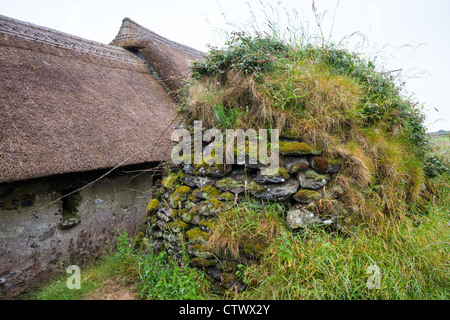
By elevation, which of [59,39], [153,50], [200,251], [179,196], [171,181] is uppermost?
[153,50]

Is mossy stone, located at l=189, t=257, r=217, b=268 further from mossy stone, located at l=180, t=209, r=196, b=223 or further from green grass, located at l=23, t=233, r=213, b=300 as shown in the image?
mossy stone, located at l=180, t=209, r=196, b=223

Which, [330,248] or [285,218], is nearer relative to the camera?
[330,248]

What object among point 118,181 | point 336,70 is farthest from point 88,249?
point 336,70

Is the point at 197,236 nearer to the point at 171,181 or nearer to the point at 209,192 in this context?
the point at 209,192

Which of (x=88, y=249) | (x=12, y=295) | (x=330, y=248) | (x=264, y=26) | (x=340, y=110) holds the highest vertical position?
(x=264, y=26)

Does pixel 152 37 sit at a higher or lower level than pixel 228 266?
higher

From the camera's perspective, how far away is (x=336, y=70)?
11.8ft

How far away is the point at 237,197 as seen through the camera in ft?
8.70

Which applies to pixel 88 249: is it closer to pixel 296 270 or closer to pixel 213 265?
pixel 213 265

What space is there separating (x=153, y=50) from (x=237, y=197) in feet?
19.7

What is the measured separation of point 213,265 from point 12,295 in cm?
290

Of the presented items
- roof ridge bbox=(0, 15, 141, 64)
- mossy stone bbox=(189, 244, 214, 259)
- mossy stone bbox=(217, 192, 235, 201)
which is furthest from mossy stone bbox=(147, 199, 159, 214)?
roof ridge bbox=(0, 15, 141, 64)

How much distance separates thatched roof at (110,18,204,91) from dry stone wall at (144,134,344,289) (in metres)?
4.38

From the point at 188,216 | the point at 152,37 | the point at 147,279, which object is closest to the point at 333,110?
the point at 188,216
